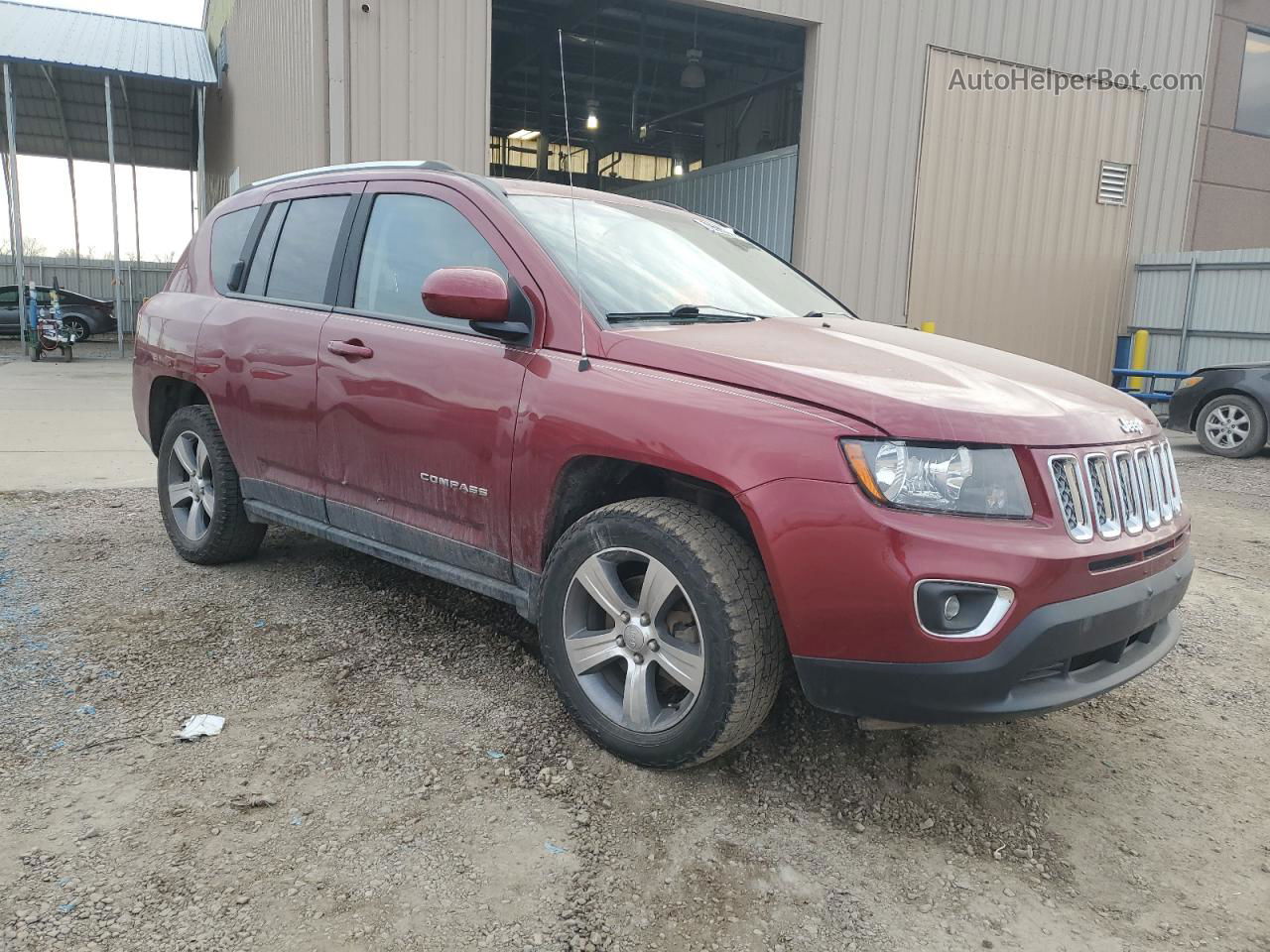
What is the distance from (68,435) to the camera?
886 cm

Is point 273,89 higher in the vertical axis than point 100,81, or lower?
lower

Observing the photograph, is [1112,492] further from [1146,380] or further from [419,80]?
[1146,380]

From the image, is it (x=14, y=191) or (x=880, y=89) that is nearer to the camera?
(x=880, y=89)

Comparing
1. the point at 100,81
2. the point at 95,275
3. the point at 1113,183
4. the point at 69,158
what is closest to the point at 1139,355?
the point at 1113,183

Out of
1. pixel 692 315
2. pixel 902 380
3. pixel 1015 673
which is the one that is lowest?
pixel 1015 673

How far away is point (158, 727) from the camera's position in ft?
9.62

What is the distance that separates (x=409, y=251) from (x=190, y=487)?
1891mm

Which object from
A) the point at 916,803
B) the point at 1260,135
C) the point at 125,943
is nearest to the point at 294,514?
the point at 125,943

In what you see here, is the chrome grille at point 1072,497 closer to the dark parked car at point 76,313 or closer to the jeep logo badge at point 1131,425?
the jeep logo badge at point 1131,425

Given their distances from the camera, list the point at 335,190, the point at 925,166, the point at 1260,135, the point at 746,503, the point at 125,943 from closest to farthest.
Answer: the point at 125,943
the point at 746,503
the point at 335,190
the point at 925,166
the point at 1260,135

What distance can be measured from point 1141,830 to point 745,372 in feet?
5.36

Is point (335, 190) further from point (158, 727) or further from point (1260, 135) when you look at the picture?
point (1260, 135)

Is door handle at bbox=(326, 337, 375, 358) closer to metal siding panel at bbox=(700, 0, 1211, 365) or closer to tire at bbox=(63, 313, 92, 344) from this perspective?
metal siding panel at bbox=(700, 0, 1211, 365)

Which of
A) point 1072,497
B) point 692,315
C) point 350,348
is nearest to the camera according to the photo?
point 1072,497
